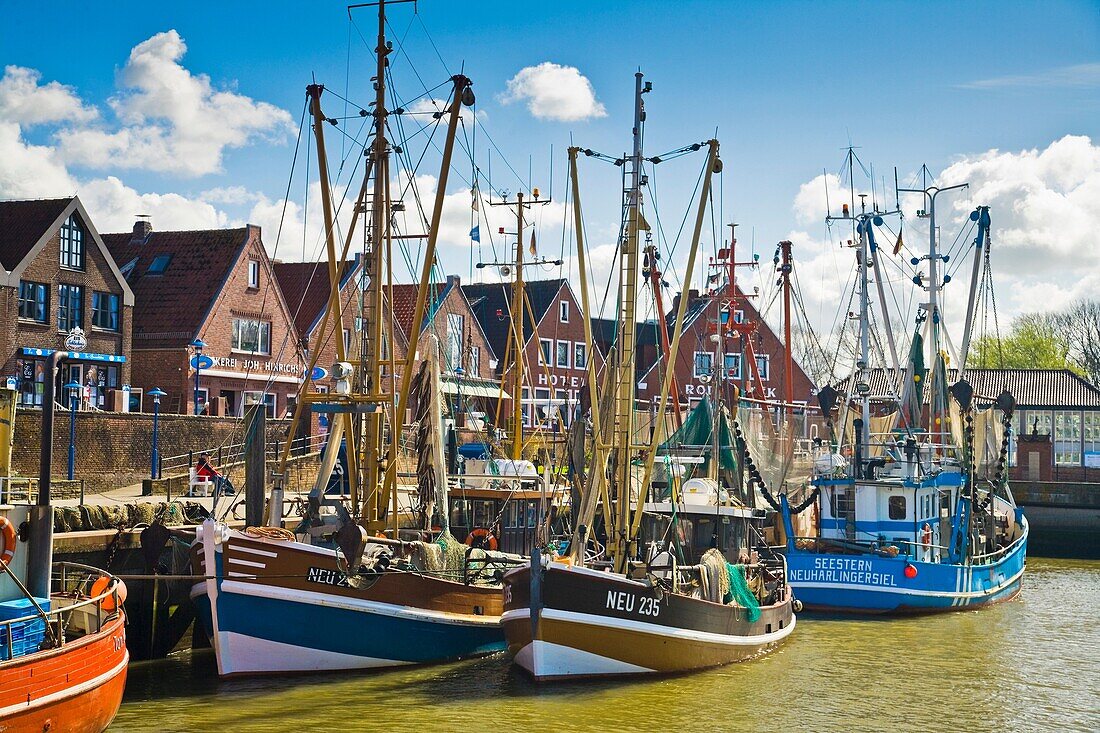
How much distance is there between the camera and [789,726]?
19.7m

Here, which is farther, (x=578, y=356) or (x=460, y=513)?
(x=578, y=356)

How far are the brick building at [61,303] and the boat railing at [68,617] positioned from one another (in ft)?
73.4

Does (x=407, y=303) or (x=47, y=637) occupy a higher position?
(x=407, y=303)

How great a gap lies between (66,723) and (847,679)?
44.8 feet

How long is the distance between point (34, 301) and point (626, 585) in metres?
28.6

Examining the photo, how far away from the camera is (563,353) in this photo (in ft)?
228

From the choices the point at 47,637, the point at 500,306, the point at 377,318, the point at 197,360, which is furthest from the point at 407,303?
the point at 47,637

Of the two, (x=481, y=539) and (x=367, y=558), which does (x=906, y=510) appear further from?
(x=367, y=558)

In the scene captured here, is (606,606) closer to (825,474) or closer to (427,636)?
(427,636)

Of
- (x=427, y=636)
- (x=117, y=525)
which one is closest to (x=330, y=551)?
(x=427, y=636)

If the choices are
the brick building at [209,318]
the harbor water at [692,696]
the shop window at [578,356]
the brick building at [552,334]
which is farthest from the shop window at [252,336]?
the harbor water at [692,696]

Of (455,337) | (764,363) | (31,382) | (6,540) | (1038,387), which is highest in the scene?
(455,337)

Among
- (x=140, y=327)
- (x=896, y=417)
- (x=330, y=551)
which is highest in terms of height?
(x=140, y=327)

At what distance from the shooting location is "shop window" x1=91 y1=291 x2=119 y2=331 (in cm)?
4481
